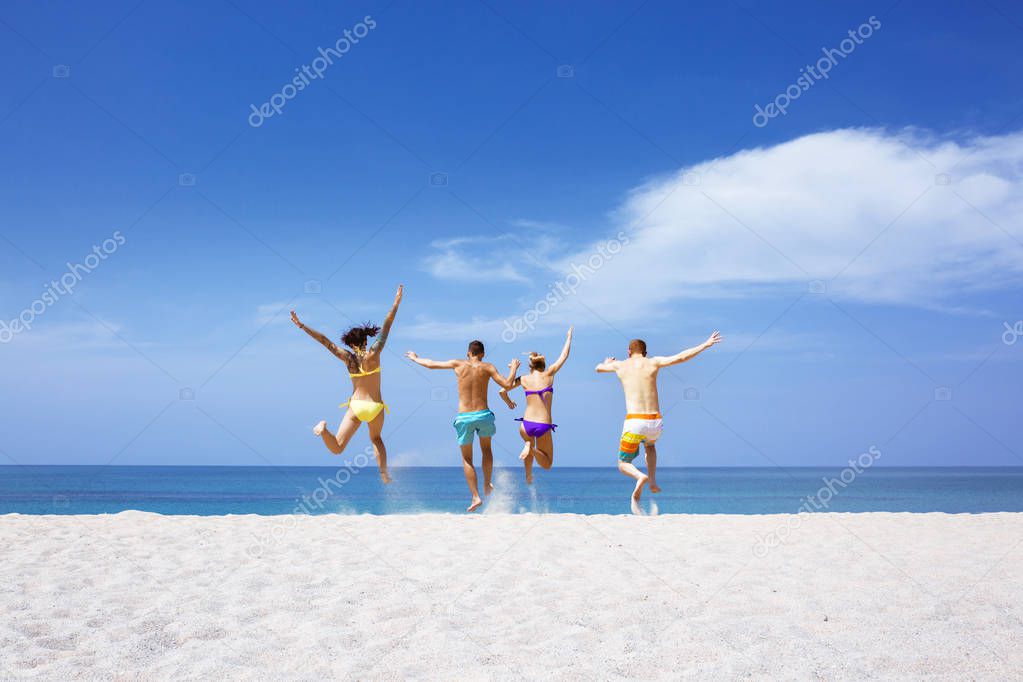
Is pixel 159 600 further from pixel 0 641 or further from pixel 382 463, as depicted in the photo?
pixel 382 463

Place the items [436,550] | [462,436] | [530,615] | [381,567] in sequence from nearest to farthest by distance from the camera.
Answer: [530,615] < [381,567] < [436,550] < [462,436]

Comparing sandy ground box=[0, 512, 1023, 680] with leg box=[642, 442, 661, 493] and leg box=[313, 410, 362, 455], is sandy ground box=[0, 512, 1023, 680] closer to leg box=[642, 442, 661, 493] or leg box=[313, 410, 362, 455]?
leg box=[313, 410, 362, 455]

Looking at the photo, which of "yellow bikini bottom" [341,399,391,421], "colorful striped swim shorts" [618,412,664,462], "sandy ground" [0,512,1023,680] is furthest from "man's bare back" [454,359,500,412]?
"sandy ground" [0,512,1023,680]

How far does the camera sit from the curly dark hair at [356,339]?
35.1ft

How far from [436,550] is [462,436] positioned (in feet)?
12.9

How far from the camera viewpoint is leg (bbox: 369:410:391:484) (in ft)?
35.0

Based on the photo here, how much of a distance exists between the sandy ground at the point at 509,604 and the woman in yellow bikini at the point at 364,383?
1.91 meters

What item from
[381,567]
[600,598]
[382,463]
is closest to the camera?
[600,598]

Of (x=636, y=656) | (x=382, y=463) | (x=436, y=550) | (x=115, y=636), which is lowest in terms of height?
(x=636, y=656)

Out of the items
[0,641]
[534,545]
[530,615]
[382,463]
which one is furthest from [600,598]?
[382,463]

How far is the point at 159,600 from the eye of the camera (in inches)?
228

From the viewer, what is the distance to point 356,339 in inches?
423

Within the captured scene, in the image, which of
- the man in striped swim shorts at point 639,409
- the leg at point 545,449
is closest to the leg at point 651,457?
the man in striped swim shorts at point 639,409

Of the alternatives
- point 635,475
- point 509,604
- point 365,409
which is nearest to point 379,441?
point 365,409
